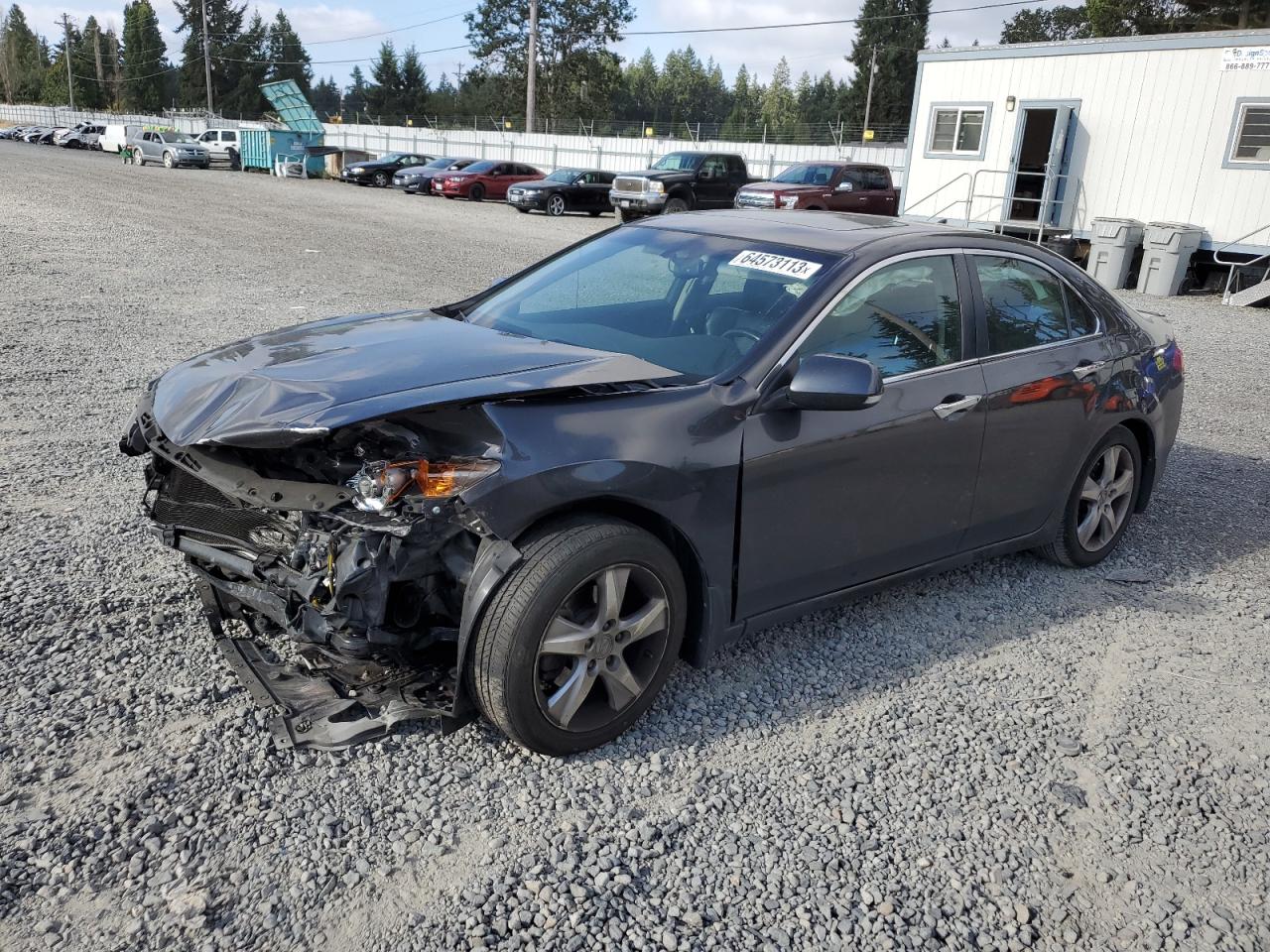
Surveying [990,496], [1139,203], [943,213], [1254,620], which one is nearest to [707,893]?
[990,496]

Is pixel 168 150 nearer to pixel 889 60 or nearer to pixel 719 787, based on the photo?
pixel 719 787

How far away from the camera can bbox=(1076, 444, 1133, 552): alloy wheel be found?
4820 mm

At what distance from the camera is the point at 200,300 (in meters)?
11.2

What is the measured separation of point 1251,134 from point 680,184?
12.6m

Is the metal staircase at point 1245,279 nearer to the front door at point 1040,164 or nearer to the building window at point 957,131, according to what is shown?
the front door at point 1040,164

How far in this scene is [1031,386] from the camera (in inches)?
168

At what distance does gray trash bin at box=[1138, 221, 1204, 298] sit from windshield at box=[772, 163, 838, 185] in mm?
7685

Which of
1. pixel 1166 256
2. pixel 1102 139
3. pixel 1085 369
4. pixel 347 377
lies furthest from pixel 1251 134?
pixel 347 377

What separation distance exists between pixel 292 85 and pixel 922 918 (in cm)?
4506

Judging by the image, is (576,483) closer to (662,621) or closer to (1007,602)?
(662,621)

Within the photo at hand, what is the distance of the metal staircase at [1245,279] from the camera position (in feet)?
49.0

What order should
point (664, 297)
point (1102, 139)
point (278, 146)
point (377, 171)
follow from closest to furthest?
point (664, 297) < point (1102, 139) < point (377, 171) < point (278, 146)

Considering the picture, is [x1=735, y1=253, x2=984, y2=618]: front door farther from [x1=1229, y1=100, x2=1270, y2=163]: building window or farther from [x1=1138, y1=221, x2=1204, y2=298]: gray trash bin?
[x1=1229, y1=100, x2=1270, y2=163]: building window

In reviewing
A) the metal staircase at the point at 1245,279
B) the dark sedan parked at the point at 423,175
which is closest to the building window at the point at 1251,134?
the metal staircase at the point at 1245,279
